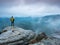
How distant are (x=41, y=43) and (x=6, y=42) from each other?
1.22 metres

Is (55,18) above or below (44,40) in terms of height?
above

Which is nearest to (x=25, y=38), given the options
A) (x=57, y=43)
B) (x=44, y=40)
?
(x=44, y=40)

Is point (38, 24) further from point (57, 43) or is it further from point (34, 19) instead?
point (57, 43)

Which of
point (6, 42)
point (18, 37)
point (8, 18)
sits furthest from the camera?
point (8, 18)

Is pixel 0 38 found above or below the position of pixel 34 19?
below

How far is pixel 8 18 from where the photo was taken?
784cm

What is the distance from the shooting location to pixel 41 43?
6180mm

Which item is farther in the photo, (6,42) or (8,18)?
(8,18)

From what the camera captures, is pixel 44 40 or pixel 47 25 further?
pixel 47 25

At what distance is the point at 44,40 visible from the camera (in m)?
6.48

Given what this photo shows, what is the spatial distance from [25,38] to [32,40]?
32 centimetres

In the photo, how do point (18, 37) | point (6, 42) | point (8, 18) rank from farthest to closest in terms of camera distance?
point (8, 18), point (18, 37), point (6, 42)

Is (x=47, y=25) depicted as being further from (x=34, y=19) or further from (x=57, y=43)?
(x=57, y=43)

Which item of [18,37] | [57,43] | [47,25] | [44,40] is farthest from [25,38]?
[47,25]
